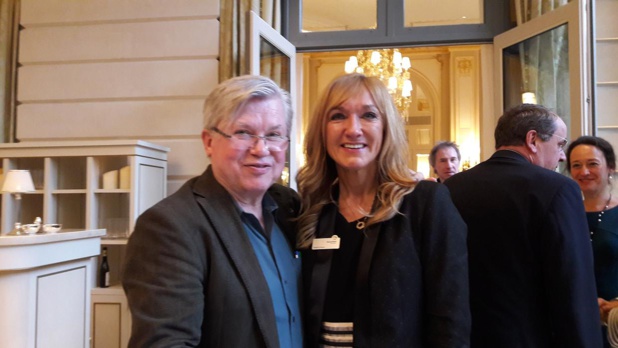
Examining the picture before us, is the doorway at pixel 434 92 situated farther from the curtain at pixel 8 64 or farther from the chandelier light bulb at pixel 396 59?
the curtain at pixel 8 64

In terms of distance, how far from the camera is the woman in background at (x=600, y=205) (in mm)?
2180

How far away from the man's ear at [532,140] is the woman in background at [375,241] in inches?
24.4

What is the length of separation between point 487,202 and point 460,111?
762 cm

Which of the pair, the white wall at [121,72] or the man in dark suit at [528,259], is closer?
the man in dark suit at [528,259]

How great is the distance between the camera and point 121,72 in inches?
171

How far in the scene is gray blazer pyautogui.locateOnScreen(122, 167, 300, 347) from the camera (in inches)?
41.4

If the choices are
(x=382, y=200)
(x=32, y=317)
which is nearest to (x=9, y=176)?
(x=32, y=317)

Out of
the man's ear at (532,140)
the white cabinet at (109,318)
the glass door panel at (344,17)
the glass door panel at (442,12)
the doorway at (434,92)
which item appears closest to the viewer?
the man's ear at (532,140)

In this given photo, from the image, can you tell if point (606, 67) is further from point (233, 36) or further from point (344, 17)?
point (233, 36)

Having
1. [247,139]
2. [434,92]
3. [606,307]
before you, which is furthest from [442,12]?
[434,92]

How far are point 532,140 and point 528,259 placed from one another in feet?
1.49

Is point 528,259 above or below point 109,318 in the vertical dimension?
above

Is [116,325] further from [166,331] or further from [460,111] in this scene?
[460,111]

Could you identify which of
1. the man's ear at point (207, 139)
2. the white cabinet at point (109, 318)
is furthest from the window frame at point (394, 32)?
the man's ear at point (207, 139)
